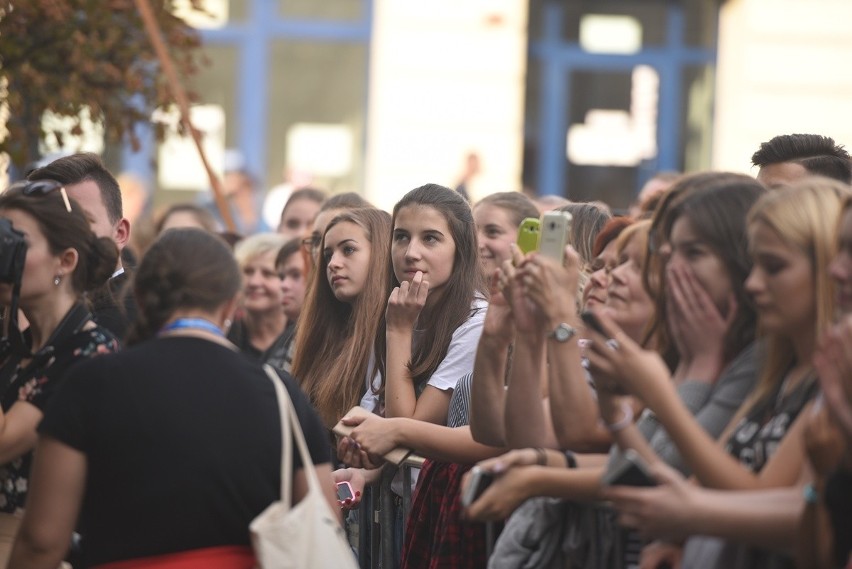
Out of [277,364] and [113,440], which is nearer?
[113,440]

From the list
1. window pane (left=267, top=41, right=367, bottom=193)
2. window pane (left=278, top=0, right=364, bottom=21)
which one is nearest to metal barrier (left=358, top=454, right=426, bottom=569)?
window pane (left=267, top=41, right=367, bottom=193)

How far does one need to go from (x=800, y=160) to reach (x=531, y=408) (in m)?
1.71

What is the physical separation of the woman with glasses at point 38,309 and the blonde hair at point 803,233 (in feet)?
6.35

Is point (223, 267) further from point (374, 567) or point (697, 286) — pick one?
point (374, 567)

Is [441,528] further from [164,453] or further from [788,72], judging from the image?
[788,72]

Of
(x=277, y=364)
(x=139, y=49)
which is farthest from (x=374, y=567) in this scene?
(x=139, y=49)

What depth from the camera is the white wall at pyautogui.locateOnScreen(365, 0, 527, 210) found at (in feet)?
45.2

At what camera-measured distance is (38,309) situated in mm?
4387

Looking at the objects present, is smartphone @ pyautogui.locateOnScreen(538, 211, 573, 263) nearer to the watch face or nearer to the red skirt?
the watch face

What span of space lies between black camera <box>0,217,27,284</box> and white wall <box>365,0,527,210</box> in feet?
31.4

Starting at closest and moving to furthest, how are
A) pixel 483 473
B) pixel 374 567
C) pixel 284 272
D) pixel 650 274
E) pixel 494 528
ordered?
pixel 483 473 < pixel 650 274 < pixel 494 528 < pixel 374 567 < pixel 284 272

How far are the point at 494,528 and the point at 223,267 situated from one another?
1.58 m

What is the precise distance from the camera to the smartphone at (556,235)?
402 cm

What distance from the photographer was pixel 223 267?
3.64 m
